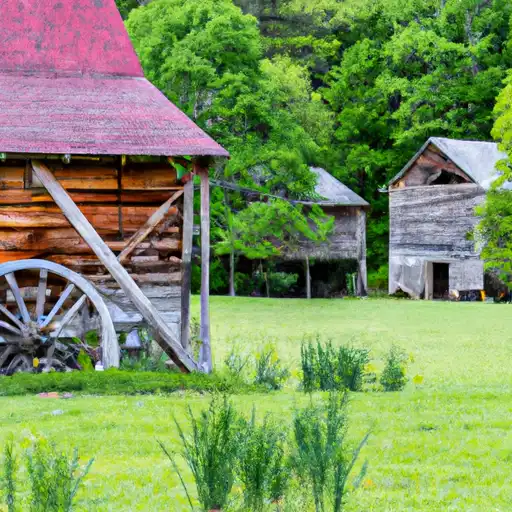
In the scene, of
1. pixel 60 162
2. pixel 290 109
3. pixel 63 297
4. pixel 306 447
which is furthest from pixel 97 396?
pixel 290 109

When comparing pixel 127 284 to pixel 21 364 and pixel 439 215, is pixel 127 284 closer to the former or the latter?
pixel 21 364

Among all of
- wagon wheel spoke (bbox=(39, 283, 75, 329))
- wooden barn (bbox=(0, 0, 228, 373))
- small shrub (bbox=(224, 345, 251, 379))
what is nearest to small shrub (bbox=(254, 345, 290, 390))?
small shrub (bbox=(224, 345, 251, 379))

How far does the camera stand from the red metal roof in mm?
14336

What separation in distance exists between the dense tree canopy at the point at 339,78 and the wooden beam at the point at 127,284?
20.5 m

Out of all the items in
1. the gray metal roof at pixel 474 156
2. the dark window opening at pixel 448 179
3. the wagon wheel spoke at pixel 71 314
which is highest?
the gray metal roof at pixel 474 156

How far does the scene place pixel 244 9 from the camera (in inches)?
2084

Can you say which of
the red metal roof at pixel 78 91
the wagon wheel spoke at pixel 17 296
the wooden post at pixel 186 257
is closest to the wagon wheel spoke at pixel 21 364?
the wagon wheel spoke at pixel 17 296

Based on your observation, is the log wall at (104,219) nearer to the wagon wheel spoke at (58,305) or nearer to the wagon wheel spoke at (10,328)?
the wagon wheel spoke at (58,305)

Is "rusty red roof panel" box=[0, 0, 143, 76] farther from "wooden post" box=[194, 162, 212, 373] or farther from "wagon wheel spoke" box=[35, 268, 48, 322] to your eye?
"wagon wheel spoke" box=[35, 268, 48, 322]

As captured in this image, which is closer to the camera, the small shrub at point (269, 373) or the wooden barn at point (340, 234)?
the small shrub at point (269, 373)

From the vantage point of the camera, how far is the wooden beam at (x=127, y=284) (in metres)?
14.4

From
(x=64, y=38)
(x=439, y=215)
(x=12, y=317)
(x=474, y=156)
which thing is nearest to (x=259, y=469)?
(x=12, y=317)

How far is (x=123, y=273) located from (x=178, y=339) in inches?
50.0

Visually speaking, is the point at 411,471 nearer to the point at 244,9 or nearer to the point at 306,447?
the point at 306,447
